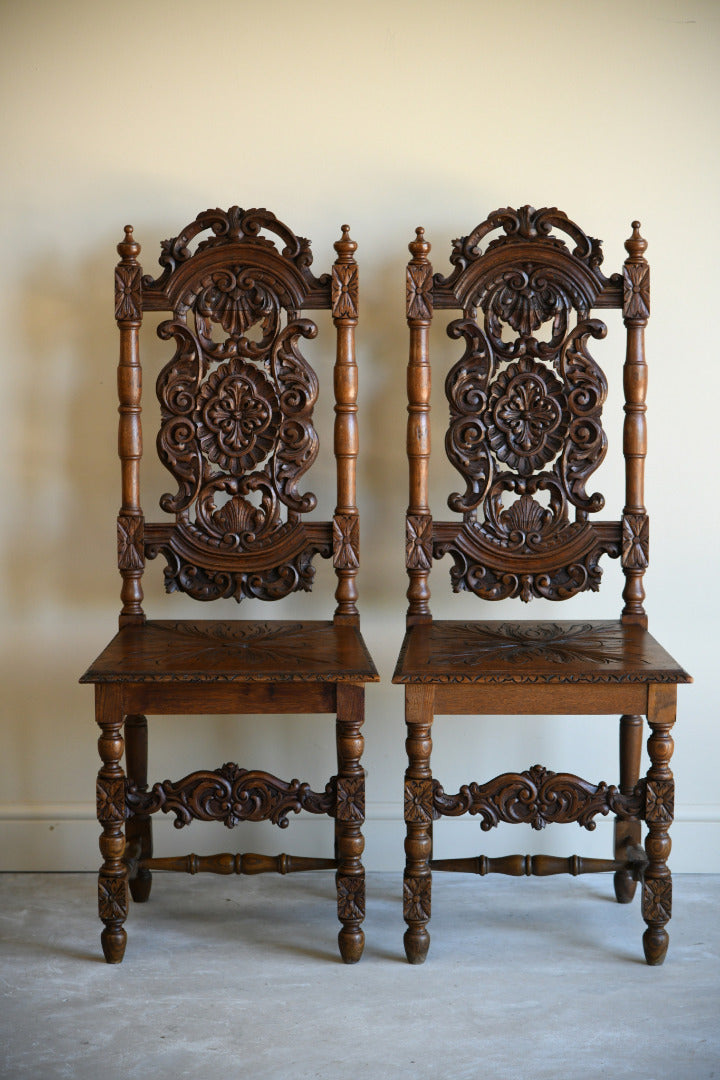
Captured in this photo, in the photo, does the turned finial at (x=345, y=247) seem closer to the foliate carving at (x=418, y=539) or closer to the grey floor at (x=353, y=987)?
the foliate carving at (x=418, y=539)

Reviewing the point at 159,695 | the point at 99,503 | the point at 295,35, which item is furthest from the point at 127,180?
the point at 159,695

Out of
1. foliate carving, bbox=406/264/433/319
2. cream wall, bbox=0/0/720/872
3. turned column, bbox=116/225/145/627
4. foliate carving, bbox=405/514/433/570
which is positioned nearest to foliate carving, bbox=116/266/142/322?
turned column, bbox=116/225/145/627

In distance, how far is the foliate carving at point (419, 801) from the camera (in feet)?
7.01

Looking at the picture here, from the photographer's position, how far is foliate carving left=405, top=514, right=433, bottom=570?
2.42 metres

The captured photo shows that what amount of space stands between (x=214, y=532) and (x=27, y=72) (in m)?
1.22

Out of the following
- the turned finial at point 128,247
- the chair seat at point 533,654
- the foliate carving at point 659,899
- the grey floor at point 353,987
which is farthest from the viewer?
the turned finial at point 128,247

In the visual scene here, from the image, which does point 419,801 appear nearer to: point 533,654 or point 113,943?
point 533,654

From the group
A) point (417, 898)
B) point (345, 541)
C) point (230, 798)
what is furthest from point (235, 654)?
point (417, 898)

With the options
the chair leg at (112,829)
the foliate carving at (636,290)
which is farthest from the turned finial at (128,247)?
the foliate carving at (636,290)

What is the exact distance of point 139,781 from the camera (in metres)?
2.45

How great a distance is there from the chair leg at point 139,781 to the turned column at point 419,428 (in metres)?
0.68

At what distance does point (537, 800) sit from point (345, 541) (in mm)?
721

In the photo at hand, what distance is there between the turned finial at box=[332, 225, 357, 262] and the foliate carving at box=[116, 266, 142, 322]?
453 mm

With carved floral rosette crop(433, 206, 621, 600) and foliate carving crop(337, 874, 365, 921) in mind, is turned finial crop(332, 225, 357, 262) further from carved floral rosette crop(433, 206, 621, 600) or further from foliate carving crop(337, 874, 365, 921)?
foliate carving crop(337, 874, 365, 921)
